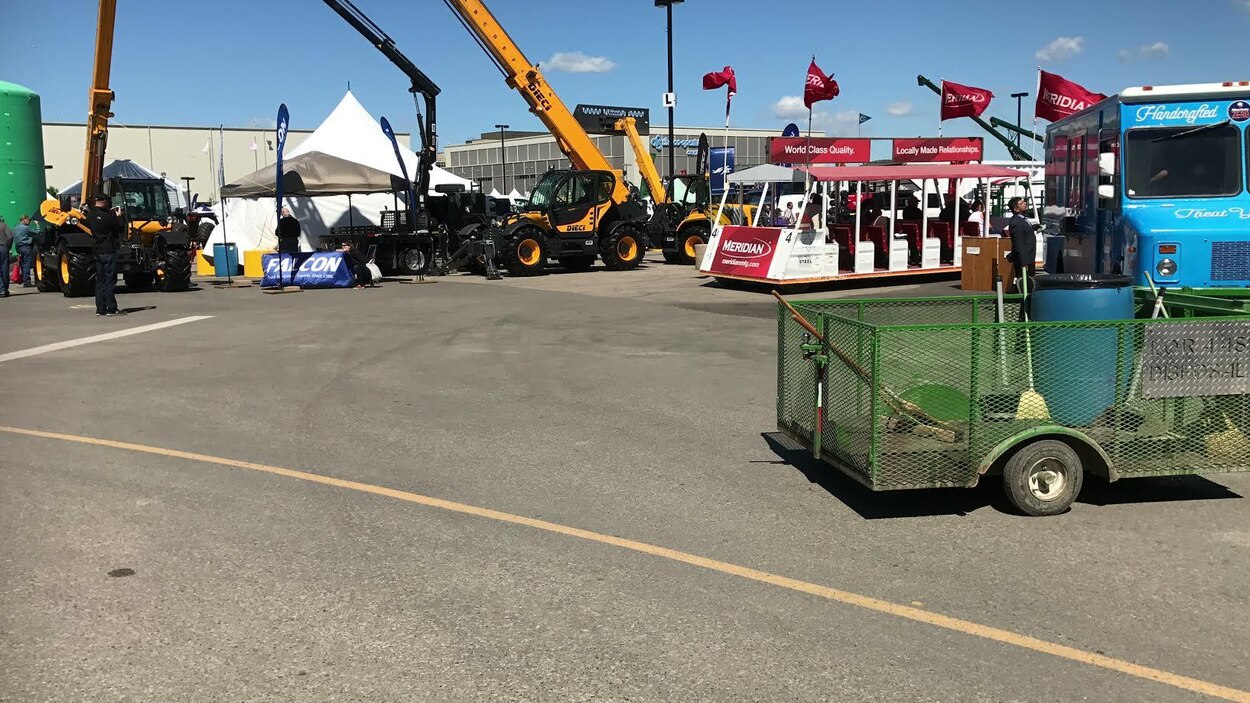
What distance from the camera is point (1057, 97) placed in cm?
1568

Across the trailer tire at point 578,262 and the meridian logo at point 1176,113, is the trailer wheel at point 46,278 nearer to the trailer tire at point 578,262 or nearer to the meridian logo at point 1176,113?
the trailer tire at point 578,262

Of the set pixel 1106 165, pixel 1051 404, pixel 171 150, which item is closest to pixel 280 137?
pixel 1106 165

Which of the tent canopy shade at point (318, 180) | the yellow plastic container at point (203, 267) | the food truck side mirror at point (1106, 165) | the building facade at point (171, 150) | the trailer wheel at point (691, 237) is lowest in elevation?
the yellow plastic container at point (203, 267)

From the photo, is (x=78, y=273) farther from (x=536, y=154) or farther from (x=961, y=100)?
(x=536, y=154)

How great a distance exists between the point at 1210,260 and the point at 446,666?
29.8ft

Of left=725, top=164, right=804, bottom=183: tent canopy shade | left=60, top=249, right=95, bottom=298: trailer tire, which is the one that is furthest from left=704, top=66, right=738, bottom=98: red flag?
left=60, top=249, right=95, bottom=298: trailer tire

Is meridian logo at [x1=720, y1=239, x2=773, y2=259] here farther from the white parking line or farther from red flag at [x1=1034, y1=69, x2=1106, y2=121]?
the white parking line

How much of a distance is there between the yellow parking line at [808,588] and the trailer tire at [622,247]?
62.0ft

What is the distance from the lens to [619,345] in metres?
12.8

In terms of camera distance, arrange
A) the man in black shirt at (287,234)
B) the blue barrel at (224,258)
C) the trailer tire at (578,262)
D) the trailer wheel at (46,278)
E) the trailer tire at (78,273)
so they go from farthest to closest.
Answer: the trailer tire at (578,262) → the blue barrel at (224,258) → the man in black shirt at (287,234) → the trailer wheel at (46,278) → the trailer tire at (78,273)

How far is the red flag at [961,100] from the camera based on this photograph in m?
22.8

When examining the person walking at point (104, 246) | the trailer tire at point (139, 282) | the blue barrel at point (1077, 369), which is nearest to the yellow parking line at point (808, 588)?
the blue barrel at point (1077, 369)

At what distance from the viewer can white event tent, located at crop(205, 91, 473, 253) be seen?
2942 centimetres

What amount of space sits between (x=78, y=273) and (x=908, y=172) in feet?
54.0
